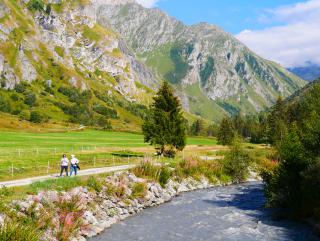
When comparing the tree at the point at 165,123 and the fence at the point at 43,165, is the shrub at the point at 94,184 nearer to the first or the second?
the fence at the point at 43,165

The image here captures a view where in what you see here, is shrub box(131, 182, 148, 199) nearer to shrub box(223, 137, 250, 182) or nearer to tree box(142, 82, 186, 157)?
shrub box(223, 137, 250, 182)

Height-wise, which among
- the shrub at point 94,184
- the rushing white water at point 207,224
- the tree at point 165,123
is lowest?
the rushing white water at point 207,224

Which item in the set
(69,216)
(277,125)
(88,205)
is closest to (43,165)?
(88,205)

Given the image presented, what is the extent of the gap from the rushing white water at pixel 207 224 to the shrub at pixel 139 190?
2.20m

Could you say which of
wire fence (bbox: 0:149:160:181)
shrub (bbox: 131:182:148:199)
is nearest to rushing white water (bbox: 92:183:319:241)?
shrub (bbox: 131:182:148:199)

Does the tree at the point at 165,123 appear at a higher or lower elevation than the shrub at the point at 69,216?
higher

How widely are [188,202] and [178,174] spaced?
10.9 metres

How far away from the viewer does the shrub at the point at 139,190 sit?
44.2 metres

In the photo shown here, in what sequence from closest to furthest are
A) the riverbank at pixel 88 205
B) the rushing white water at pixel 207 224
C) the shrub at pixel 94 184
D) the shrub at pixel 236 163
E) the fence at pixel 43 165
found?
1. the riverbank at pixel 88 205
2. the rushing white water at pixel 207 224
3. the shrub at pixel 94 184
4. the fence at pixel 43 165
5. the shrub at pixel 236 163

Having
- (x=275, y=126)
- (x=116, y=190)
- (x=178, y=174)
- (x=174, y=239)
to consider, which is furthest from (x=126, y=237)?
(x=275, y=126)

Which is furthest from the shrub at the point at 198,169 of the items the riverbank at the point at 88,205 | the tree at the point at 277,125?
the tree at the point at 277,125

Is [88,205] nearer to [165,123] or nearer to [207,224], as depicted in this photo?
[207,224]

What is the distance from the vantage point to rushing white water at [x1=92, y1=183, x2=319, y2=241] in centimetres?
3278

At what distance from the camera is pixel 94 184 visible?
4066 cm
